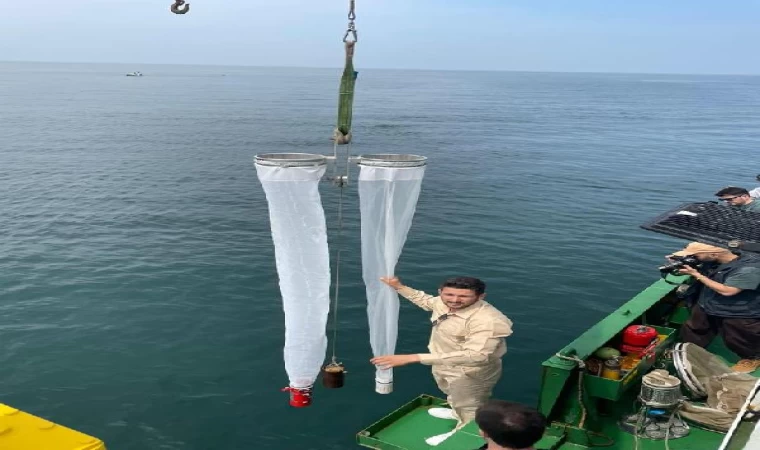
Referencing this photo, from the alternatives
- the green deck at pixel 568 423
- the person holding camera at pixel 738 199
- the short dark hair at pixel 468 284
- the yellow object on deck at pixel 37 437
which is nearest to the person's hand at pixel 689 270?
the green deck at pixel 568 423

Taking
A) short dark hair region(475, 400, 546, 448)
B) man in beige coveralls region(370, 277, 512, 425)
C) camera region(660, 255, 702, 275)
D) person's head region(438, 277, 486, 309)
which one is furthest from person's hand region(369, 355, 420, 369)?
camera region(660, 255, 702, 275)

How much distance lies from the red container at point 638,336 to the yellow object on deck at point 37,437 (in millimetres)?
7011

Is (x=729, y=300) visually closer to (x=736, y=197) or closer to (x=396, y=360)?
(x=736, y=197)

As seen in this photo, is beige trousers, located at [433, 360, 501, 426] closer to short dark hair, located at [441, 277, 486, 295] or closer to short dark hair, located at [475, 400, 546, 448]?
short dark hair, located at [441, 277, 486, 295]

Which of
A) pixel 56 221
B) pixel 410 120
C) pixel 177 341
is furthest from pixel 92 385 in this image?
pixel 410 120

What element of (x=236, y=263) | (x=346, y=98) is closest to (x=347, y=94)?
A: (x=346, y=98)

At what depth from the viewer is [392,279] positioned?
6.88 m

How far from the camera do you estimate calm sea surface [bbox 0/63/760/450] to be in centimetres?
1277

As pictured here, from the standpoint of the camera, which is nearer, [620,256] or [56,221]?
[620,256]

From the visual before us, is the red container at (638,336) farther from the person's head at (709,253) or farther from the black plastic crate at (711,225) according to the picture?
the black plastic crate at (711,225)

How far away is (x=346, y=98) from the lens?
600 cm

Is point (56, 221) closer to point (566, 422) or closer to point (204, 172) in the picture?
point (204, 172)

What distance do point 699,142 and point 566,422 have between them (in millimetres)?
59215

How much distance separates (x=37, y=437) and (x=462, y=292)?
412 centimetres
